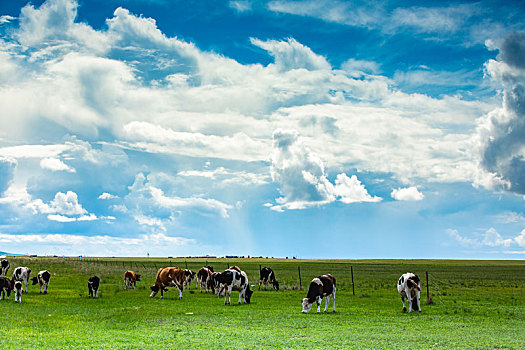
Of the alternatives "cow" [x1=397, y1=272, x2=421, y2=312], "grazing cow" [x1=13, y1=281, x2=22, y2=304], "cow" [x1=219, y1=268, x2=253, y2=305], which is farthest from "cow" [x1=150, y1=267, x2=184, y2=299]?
"cow" [x1=397, y1=272, x2=421, y2=312]

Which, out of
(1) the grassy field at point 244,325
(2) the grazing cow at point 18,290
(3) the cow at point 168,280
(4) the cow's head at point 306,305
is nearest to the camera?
(1) the grassy field at point 244,325

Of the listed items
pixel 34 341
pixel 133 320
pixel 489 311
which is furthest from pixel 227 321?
pixel 489 311

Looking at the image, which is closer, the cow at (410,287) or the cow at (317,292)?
the cow at (317,292)

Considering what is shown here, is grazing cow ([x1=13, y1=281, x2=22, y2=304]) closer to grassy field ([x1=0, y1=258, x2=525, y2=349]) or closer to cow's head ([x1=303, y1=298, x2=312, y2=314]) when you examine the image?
grassy field ([x1=0, y1=258, x2=525, y2=349])

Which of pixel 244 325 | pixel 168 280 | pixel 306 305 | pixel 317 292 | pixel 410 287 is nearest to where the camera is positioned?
pixel 244 325

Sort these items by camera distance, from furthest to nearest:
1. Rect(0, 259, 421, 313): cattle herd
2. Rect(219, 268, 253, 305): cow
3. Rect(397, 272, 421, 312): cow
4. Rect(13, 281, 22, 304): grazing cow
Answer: Rect(219, 268, 253, 305): cow → Rect(13, 281, 22, 304): grazing cow → Rect(397, 272, 421, 312): cow → Rect(0, 259, 421, 313): cattle herd

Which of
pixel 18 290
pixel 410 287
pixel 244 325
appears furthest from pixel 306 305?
pixel 18 290

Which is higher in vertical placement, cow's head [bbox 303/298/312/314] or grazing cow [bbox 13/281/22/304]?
grazing cow [bbox 13/281/22/304]

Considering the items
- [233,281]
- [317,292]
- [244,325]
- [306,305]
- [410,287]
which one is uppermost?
[233,281]

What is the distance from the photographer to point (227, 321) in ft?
73.7

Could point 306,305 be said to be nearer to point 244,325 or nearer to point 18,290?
point 244,325

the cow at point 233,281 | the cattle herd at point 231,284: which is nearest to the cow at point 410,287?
the cattle herd at point 231,284

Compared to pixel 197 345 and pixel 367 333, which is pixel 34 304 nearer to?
pixel 197 345

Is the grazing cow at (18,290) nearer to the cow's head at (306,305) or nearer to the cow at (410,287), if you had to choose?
the cow's head at (306,305)
